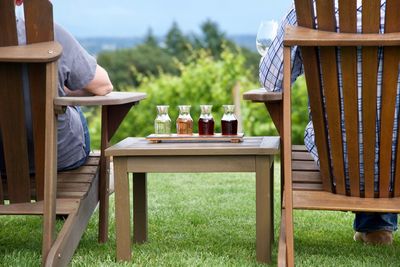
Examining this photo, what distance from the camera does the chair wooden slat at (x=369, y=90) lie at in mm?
3201

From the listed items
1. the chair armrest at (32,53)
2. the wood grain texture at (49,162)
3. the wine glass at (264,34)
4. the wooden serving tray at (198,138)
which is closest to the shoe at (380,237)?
the wooden serving tray at (198,138)

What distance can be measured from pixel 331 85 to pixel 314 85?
6cm

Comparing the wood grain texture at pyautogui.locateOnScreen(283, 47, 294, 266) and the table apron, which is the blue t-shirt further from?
the wood grain texture at pyautogui.locateOnScreen(283, 47, 294, 266)

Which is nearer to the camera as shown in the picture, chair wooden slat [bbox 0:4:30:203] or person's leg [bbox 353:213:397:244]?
chair wooden slat [bbox 0:4:30:203]

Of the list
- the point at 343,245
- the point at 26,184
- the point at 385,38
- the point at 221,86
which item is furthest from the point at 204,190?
the point at 221,86

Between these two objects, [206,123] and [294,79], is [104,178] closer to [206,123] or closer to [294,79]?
[206,123]

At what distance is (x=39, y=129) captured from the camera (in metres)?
3.57

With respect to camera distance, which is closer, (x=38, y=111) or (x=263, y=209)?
(x=38, y=111)

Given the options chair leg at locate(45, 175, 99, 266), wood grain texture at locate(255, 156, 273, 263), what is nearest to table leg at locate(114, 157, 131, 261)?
chair leg at locate(45, 175, 99, 266)

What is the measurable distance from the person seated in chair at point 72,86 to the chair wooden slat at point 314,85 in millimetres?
913

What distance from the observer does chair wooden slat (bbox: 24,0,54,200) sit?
342 cm

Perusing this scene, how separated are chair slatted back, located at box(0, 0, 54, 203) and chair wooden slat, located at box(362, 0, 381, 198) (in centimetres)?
110

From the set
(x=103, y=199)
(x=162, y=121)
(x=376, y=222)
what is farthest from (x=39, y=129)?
(x=376, y=222)

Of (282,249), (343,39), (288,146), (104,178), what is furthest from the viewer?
(104,178)
